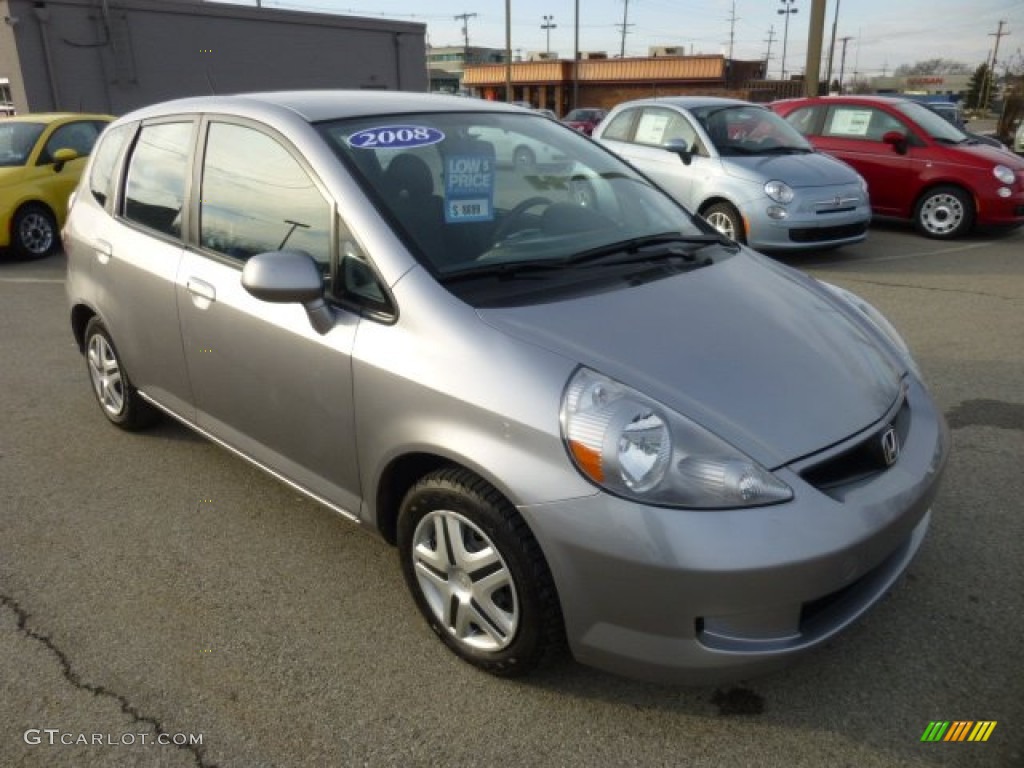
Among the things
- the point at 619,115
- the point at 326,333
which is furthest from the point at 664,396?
the point at 619,115

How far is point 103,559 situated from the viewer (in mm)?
3117

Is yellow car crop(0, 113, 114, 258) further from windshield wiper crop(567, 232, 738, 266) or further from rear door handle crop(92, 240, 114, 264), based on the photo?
windshield wiper crop(567, 232, 738, 266)

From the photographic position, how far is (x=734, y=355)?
2346 mm

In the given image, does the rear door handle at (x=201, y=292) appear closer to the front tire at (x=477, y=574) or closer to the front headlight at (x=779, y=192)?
the front tire at (x=477, y=574)

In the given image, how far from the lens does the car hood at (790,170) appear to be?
7.73 meters

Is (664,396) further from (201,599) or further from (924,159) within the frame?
(924,159)

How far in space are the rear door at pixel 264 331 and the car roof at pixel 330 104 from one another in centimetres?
10

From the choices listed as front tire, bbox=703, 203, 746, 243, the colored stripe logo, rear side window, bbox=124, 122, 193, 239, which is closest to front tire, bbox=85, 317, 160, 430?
rear side window, bbox=124, 122, 193, 239

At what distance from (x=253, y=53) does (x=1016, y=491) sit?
25.6 metres

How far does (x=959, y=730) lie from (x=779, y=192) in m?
6.25

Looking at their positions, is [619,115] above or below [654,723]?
above

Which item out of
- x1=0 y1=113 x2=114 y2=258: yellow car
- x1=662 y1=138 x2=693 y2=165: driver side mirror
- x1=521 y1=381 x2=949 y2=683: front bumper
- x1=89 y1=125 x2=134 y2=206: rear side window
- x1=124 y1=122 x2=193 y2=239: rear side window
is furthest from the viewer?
x1=0 y1=113 x2=114 y2=258: yellow car

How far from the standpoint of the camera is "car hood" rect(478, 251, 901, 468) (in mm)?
2131

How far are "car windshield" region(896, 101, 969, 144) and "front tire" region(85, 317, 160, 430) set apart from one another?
29.5 ft
